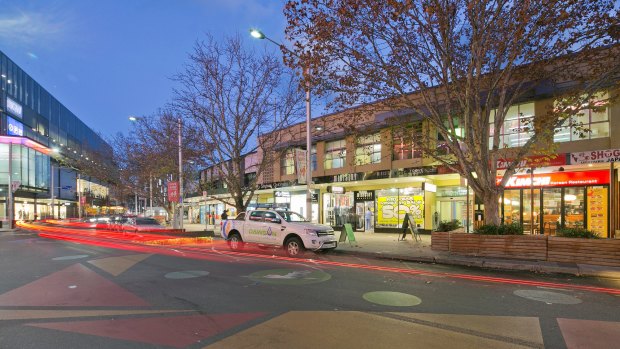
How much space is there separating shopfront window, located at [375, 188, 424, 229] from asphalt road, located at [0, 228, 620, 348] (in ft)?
37.8

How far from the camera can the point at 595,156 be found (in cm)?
1482

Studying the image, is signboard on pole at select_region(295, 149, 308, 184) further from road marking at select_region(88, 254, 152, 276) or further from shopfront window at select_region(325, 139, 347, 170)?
shopfront window at select_region(325, 139, 347, 170)

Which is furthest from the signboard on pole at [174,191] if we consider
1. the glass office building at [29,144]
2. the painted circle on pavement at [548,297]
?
the painted circle on pavement at [548,297]

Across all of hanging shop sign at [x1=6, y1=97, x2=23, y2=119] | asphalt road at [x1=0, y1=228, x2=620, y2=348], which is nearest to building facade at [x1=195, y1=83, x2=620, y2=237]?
asphalt road at [x1=0, y1=228, x2=620, y2=348]

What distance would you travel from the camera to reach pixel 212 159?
21047 millimetres

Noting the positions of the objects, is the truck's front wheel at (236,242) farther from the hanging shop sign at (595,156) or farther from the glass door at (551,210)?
the glass door at (551,210)

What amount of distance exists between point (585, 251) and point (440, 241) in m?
4.45

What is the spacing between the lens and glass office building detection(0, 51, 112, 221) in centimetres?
5338

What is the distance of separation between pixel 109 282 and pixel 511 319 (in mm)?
8127

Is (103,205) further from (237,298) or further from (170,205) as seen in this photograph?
(237,298)

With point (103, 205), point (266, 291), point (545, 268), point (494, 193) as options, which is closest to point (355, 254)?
point (494, 193)

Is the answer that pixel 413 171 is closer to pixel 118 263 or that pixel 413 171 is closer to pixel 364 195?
pixel 364 195

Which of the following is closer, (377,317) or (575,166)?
(377,317)

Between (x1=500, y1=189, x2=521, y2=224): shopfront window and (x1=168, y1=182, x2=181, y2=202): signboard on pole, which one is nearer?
(x1=500, y1=189, x2=521, y2=224): shopfront window
